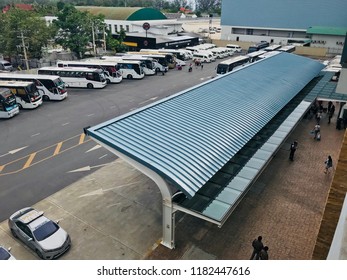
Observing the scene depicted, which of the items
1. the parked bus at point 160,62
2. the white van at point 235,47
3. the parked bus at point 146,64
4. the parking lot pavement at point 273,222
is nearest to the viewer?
the parking lot pavement at point 273,222

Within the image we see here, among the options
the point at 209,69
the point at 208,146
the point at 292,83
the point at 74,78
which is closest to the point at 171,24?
the point at 209,69

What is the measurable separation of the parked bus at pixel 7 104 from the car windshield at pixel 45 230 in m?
20.2

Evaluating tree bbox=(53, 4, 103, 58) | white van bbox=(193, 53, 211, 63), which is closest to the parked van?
tree bbox=(53, 4, 103, 58)

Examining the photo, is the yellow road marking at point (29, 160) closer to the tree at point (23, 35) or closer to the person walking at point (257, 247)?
the person walking at point (257, 247)

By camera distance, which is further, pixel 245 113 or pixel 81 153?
pixel 81 153

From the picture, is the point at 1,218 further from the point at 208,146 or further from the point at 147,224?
the point at 208,146

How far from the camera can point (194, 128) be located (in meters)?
16.1

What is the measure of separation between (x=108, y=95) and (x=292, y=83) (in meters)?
22.4

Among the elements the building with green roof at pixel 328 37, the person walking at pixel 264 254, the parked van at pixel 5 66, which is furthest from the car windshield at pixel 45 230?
the building with green roof at pixel 328 37

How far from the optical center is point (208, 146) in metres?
15.1

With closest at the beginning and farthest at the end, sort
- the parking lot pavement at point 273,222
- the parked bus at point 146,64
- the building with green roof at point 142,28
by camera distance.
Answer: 1. the parking lot pavement at point 273,222
2. the parked bus at point 146,64
3. the building with green roof at point 142,28

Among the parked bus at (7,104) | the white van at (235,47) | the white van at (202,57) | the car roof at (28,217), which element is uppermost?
the white van at (235,47)

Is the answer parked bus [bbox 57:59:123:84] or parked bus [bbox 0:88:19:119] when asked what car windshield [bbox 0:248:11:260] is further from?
parked bus [bbox 57:59:123:84]

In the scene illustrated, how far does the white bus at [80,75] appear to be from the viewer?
42406 millimetres
